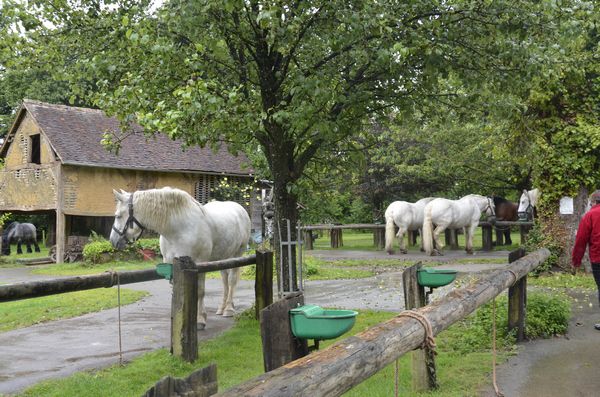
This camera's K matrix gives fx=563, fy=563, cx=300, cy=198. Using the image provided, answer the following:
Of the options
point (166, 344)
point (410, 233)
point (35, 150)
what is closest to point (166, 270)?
point (166, 344)

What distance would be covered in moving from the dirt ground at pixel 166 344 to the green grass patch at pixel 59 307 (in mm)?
457

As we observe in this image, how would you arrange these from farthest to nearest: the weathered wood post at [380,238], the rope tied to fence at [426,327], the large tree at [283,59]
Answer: the weathered wood post at [380,238] → the large tree at [283,59] → the rope tied to fence at [426,327]

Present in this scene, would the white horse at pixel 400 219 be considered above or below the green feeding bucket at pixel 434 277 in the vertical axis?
above

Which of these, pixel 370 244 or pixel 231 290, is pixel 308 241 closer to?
pixel 370 244

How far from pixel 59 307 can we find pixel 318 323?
9.51 meters

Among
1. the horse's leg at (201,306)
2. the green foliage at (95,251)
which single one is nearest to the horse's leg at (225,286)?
the horse's leg at (201,306)

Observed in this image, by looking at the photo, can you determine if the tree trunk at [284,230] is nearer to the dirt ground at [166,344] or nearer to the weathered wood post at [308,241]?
the dirt ground at [166,344]

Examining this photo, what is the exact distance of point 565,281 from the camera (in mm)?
11836

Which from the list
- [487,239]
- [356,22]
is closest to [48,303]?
[356,22]

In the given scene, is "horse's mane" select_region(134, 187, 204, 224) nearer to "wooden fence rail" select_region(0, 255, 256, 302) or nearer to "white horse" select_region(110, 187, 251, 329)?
"white horse" select_region(110, 187, 251, 329)

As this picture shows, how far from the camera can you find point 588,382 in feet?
18.5

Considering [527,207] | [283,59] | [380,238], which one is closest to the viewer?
[283,59]

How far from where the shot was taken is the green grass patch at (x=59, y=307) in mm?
9992

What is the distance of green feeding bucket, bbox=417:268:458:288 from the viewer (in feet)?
19.2
